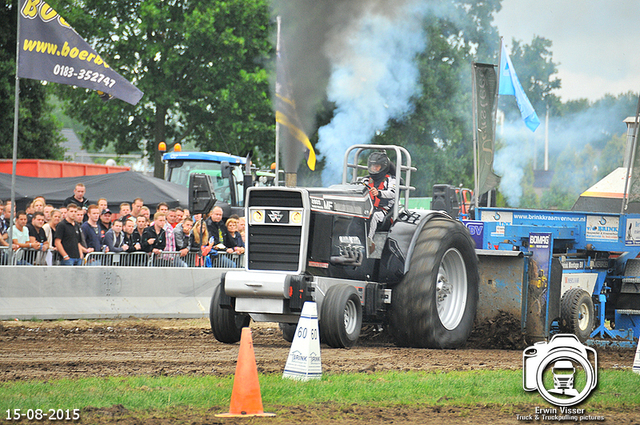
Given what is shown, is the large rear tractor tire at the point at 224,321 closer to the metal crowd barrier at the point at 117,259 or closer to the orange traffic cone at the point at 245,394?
the orange traffic cone at the point at 245,394

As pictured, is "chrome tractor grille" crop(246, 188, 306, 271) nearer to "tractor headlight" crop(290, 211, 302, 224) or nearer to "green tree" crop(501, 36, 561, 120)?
"tractor headlight" crop(290, 211, 302, 224)

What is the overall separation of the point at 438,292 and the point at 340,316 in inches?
66.4

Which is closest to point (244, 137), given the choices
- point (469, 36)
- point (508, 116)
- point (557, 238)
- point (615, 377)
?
point (469, 36)

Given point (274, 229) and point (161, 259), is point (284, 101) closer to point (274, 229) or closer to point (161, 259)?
point (161, 259)

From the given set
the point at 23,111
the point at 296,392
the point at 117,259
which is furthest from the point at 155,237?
the point at 23,111

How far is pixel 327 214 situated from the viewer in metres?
8.80

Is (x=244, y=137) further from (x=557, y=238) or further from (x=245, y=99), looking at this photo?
(x=557, y=238)

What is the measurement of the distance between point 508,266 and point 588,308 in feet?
4.44

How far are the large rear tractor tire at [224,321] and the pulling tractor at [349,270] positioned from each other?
0.4 inches

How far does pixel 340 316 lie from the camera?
331 inches

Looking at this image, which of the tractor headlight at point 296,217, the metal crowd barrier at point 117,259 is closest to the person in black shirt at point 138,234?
the metal crowd barrier at point 117,259

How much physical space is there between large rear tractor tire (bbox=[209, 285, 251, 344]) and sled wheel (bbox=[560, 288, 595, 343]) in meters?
3.96

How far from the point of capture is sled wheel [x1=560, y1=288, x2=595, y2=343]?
33.5 feet

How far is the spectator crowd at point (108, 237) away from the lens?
12500 mm
